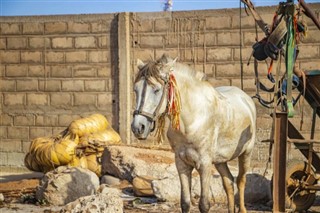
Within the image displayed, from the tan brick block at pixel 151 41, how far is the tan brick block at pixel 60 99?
1966mm

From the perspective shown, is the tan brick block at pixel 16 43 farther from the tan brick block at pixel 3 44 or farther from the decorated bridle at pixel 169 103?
the decorated bridle at pixel 169 103

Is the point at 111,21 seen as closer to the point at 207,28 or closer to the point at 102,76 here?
the point at 102,76

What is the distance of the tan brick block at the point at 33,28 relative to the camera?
11.9 m

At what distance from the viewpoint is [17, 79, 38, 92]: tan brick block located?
1188cm

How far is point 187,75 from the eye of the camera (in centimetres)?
568

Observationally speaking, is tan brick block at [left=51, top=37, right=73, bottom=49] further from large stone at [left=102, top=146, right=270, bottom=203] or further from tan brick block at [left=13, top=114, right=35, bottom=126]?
large stone at [left=102, top=146, right=270, bottom=203]

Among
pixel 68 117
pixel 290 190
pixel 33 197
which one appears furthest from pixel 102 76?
pixel 290 190

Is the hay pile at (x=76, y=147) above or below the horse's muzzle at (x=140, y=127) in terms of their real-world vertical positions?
below

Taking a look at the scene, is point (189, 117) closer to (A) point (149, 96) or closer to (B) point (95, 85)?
(A) point (149, 96)

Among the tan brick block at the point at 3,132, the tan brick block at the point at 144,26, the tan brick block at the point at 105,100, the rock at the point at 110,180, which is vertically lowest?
the rock at the point at 110,180

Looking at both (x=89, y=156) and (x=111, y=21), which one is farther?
(x=111, y=21)

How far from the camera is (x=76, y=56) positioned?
11.6m

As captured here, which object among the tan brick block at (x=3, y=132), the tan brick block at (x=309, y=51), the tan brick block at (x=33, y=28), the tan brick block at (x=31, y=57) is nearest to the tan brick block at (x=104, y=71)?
the tan brick block at (x=31, y=57)

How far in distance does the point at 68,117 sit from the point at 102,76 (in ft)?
3.84
